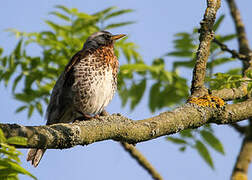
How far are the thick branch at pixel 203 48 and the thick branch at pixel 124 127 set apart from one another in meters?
0.34

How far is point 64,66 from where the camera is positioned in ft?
20.2

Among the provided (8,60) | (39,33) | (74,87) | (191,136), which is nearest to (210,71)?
(191,136)

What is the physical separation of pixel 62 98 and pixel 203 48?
260 centimetres

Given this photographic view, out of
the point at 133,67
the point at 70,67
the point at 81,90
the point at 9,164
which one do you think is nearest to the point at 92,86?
the point at 81,90

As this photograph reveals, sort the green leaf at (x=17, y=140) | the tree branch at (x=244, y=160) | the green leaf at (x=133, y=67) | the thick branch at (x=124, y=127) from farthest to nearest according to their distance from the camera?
the green leaf at (x=133, y=67)
the tree branch at (x=244, y=160)
the thick branch at (x=124, y=127)
the green leaf at (x=17, y=140)

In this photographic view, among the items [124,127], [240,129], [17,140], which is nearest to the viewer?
[17,140]

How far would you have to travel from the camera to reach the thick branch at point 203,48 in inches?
158

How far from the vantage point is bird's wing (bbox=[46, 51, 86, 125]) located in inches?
235

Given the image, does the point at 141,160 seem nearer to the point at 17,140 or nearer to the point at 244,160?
the point at 244,160

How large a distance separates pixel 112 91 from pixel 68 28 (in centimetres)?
110

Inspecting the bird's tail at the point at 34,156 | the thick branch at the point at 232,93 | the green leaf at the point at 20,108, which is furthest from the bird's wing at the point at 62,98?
the thick branch at the point at 232,93

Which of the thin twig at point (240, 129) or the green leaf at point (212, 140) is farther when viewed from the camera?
the thin twig at point (240, 129)

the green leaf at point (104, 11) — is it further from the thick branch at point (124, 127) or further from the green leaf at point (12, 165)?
the green leaf at point (12, 165)

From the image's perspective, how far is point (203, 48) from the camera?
4.09 metres
